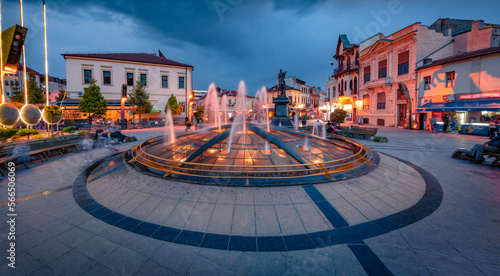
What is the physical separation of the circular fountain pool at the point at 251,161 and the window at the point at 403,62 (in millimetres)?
25038

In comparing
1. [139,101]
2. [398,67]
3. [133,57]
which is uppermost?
[133,57]

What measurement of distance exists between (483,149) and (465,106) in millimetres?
16362

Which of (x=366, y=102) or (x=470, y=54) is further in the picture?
(x=366, y=102)

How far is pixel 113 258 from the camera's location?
9.93 feet

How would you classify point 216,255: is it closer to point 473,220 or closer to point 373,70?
point 473,220

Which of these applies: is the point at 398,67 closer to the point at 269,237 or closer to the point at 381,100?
the point at 381,100

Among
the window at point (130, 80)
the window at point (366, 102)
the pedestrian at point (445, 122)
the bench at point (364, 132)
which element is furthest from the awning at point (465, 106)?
the window at point (130, 80)

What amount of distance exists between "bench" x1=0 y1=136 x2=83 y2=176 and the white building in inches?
961

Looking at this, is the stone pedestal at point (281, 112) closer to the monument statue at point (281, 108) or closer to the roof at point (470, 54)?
the monument statue at point (281, 108)

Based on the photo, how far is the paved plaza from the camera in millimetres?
2904

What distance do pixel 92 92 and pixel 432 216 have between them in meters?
34.2

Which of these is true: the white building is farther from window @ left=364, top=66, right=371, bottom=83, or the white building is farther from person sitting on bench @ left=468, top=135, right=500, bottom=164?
person sitting on bench @ left=468, top=135, right=500, bottom=164

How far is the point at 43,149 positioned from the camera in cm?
938

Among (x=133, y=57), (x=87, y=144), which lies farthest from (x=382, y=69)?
(x=133, y=57)
